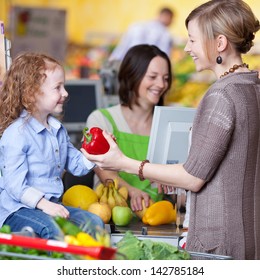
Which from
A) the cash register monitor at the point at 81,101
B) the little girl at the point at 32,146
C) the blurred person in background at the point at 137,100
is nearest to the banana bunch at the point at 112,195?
the little girl at the point at 32,146

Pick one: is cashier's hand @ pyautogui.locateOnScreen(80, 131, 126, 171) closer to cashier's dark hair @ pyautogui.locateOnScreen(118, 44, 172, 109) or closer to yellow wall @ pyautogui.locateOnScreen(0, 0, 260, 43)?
cashier's dark hair @ pyautogui.locateOnScreen(118, 44, 172, 109)

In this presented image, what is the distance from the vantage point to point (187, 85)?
9.10 m

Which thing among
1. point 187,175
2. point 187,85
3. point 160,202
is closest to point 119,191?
point 160,202

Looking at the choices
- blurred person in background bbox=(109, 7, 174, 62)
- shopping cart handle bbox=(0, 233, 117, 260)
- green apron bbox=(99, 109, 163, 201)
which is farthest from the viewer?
blurred person in background bbox=(109, 7, 174, 62)

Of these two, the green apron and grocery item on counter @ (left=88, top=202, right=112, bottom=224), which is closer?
grocery item on counter @ (left=88, top=202, right=112, bottom=224)

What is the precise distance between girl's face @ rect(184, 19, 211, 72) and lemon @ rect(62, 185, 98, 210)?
88 centimetres

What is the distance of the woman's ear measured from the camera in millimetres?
2953

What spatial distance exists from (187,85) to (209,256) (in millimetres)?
6602

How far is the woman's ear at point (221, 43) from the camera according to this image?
2.95 m

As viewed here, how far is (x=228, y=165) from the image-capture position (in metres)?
2.91

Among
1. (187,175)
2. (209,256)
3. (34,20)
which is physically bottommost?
(209,256)

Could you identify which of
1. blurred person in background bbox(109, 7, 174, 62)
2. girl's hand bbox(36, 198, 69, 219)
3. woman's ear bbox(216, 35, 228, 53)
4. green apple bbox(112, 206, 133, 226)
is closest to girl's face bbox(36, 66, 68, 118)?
girl's hand bbox(36, 198, 69, 219)

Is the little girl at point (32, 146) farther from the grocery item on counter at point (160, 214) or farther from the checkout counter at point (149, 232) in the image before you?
the grocery item on counter at point (160, 214)
